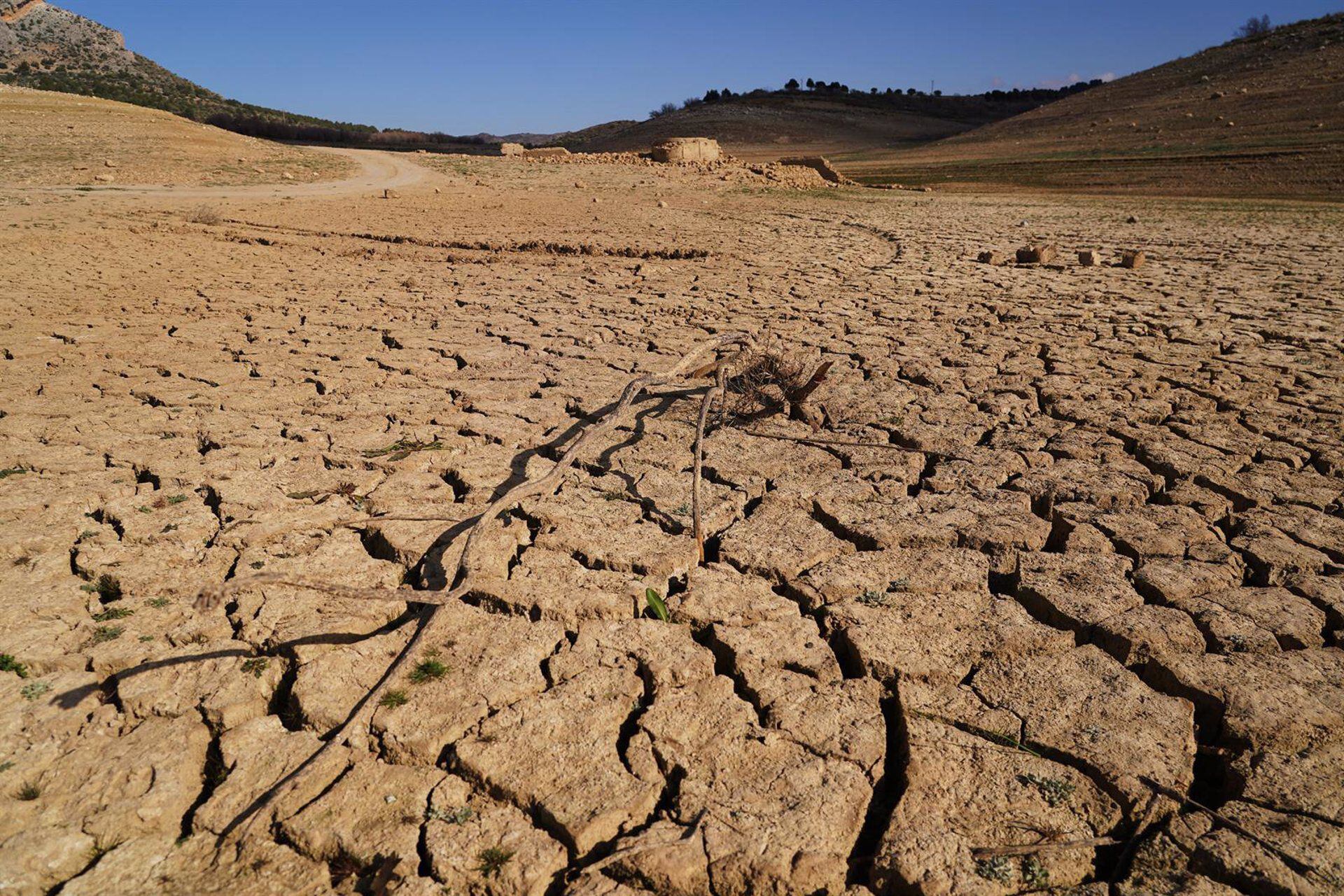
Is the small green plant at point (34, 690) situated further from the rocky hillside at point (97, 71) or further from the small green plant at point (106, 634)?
the rocky hillside at point (97, 71)

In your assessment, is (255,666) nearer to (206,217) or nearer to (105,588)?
(105,588)

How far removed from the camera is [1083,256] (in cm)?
768

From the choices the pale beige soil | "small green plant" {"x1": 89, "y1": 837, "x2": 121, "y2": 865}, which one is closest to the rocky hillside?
the pale beige soil

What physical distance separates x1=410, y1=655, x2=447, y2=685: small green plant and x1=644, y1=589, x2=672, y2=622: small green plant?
0.60 meters

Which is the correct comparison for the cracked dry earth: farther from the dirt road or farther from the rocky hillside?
the rocky hillside

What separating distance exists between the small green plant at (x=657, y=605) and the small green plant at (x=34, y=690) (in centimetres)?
151

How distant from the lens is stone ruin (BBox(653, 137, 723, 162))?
57.7ft

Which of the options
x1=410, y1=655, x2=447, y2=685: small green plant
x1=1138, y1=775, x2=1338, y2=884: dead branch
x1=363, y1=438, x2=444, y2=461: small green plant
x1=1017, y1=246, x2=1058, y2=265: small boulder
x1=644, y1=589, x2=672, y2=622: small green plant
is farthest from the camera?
x1=1017, y1=246, x2=1058, y2=265: small boulder

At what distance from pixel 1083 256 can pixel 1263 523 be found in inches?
→ 218

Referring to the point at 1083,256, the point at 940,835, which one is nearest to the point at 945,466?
the point at 940,835

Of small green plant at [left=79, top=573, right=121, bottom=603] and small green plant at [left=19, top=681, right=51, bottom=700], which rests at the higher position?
small green plant at [left=79, top=573, right=121, bottom=603]

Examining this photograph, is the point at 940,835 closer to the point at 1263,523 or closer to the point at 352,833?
the point at 352,833

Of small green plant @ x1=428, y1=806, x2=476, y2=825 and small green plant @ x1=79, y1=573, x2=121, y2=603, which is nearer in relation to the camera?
small green plant @ x1=428, y1=806, x2=476, y2=825

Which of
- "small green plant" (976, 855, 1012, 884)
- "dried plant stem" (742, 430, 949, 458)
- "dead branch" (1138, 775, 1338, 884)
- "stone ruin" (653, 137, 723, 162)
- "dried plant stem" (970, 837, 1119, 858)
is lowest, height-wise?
"small green plant" (976, 855, 1012, 884)
